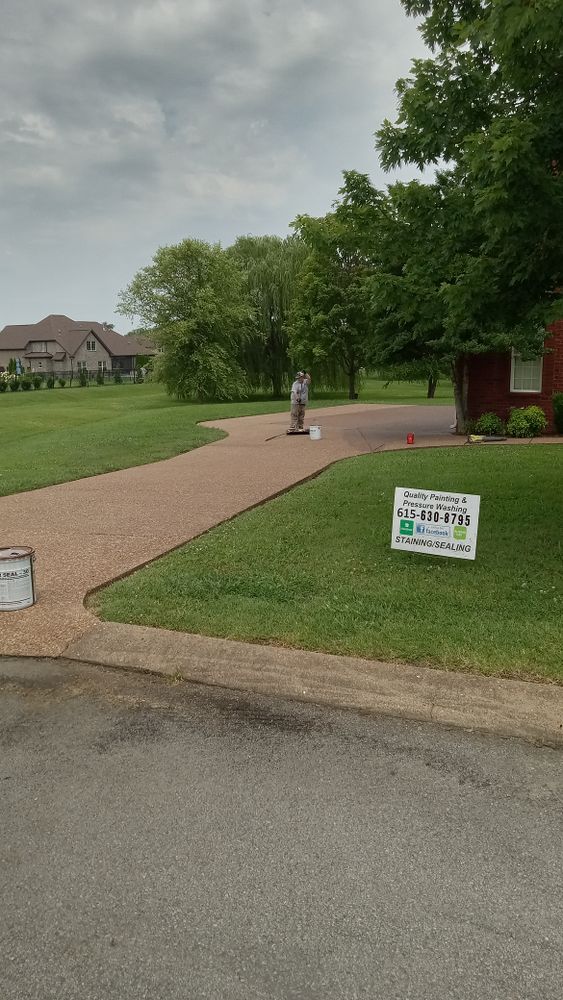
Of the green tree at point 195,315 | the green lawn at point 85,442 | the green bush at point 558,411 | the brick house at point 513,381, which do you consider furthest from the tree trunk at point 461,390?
the green tree at point 195,315

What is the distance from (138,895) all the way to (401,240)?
6.15 metres

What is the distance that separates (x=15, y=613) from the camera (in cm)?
564

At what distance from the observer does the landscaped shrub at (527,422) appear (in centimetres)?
1800

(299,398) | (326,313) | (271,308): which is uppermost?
(271,308)

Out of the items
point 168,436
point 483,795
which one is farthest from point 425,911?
point 168,436

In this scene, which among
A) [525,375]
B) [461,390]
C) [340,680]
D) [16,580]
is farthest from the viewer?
[461,390]

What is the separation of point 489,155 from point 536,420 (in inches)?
552

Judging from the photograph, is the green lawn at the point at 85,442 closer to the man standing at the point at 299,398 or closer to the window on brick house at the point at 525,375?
the man standing at the point at 299,398

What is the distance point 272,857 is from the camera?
9.17 ft

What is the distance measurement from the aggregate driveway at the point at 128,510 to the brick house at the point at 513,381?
1966mm

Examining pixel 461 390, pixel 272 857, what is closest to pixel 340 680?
pixel 272 857

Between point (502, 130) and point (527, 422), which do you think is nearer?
point (502, 130)

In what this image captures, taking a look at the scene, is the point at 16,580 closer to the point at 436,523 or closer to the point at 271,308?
the point at 436,523

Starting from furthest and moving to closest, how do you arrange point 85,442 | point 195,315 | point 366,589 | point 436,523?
1. point 195,315
2. point 85,442
3. point 436,523
4. point 366,589
